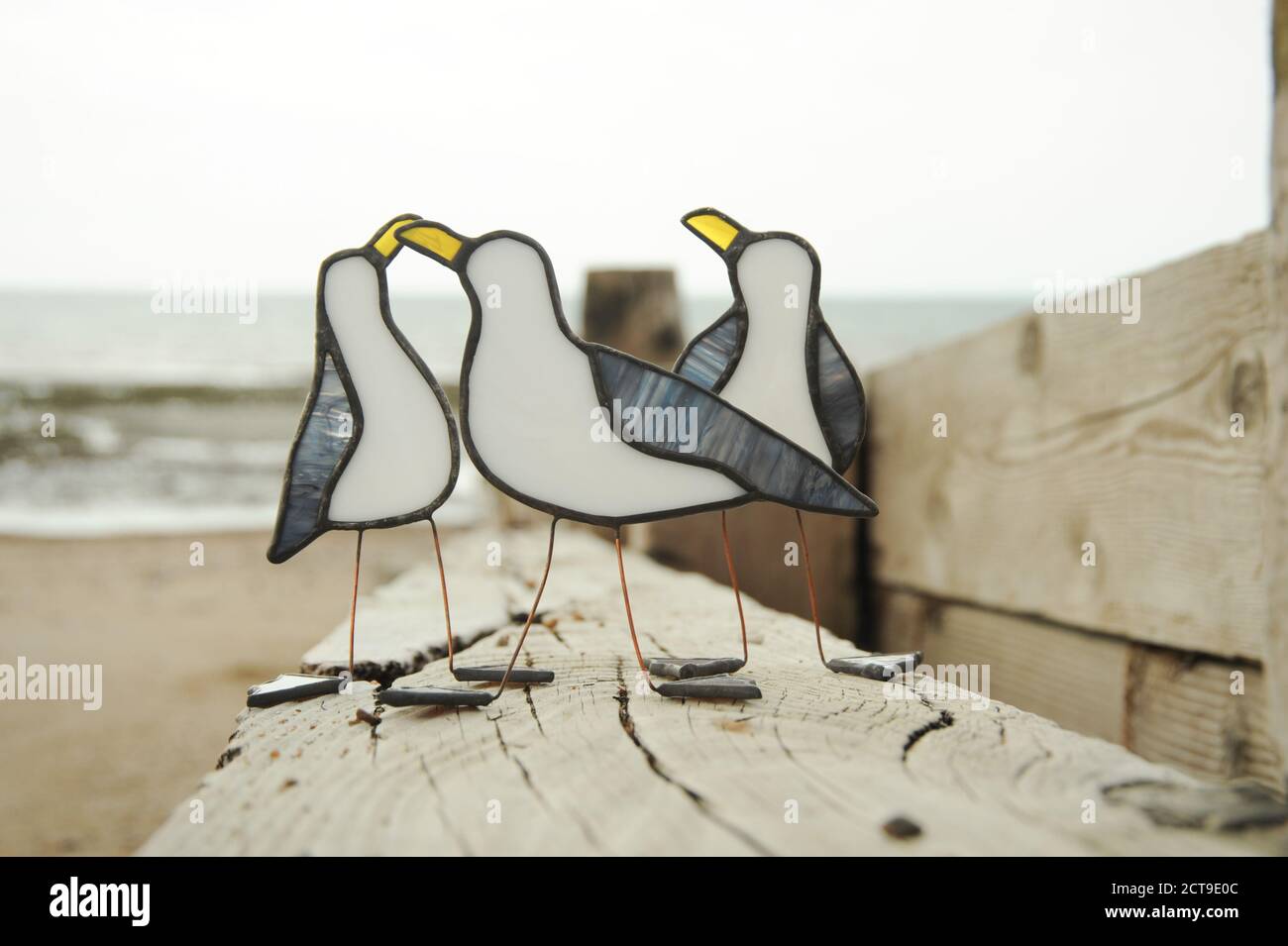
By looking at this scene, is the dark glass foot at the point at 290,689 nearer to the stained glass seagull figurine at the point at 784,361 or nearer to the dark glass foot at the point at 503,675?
the dark glass foot at the point at 503,675

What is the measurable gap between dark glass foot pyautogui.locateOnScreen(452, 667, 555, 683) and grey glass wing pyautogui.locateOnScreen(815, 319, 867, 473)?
57 centimetres

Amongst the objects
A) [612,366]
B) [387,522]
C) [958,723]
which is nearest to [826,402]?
[612,366]

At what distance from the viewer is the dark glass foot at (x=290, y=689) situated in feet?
4.01

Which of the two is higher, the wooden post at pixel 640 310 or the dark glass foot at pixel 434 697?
the wooden post at pixel 640 310

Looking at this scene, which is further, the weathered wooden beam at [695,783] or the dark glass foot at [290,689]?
the dark glass foot at [290,689]

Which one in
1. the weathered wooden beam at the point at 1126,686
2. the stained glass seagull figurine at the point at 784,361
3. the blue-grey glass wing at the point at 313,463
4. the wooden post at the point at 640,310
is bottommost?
the weathered wooden beam at the point at 1126,686

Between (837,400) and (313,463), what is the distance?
2.69ft

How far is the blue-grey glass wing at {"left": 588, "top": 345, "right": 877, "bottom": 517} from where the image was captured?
1.25 m

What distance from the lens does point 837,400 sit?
1445 mm
